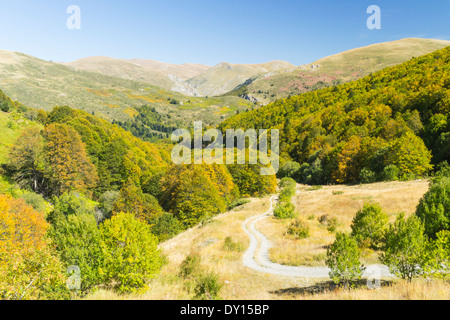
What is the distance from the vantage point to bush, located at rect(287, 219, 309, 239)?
27.2 metres

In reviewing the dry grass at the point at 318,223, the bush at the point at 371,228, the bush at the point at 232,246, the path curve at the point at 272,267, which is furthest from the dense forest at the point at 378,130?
the bush at the point at 232,246

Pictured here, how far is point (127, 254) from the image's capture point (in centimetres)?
1316

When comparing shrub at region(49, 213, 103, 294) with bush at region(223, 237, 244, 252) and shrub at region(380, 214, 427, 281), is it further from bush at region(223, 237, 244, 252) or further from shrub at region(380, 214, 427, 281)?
shrub at region(380, 214, 427, 281)

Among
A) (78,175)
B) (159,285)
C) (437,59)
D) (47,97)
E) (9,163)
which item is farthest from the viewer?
(47,97)

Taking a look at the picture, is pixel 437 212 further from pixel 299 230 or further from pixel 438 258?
pixel 299 230

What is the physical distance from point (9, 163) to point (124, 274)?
45.6 m

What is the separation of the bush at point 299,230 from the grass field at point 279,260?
876 mm

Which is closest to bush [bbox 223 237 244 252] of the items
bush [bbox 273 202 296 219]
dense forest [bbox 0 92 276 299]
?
dense forest [bbox 0 92 276 299]

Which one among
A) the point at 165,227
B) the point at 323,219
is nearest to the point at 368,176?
the point at 323,219

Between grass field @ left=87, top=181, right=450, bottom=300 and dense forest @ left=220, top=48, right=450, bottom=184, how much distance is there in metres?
24.6

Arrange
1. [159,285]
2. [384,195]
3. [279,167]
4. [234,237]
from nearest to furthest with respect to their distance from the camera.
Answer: [159,285], [234,237], [384,195], [279,167]

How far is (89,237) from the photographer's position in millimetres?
15430
